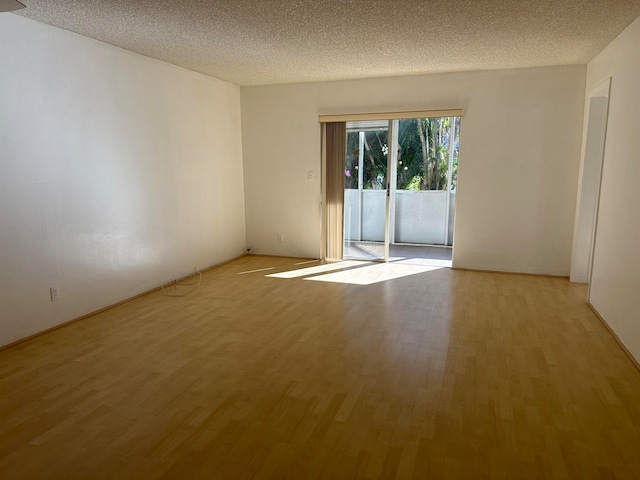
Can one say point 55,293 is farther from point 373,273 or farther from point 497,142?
point 497,142

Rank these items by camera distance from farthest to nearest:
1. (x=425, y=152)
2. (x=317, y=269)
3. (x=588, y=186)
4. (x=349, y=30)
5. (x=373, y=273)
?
(x=425, y=152), (x=317, y=269), (x=373, y=273), (x=588, y=186), (x=349, y=30)

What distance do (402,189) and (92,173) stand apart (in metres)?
5.02

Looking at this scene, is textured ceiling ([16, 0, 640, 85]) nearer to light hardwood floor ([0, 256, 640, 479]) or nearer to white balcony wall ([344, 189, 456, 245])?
light hardwood floor ([0, 256, 640, 479])

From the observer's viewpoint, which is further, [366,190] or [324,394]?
[366,190]

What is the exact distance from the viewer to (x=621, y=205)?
353 centimetres

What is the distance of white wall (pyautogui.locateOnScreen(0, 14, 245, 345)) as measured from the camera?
3.32 metres

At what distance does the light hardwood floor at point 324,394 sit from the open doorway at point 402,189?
85.9 inches

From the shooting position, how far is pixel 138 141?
4512 millimetres

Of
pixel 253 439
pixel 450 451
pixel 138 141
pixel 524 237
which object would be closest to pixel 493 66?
pixel 524 237

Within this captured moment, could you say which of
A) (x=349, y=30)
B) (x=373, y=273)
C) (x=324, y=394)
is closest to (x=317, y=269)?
(x=373, y=273)

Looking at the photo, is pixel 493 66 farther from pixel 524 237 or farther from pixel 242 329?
pixel 242 329

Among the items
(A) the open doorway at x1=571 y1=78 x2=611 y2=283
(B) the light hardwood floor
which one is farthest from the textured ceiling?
(B) the light hardwood floor

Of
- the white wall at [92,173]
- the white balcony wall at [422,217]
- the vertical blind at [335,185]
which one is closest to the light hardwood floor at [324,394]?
the white wall at [92,173]

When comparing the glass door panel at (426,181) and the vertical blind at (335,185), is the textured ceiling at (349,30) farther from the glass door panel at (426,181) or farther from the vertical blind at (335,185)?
the glass door panel at (426,181)
